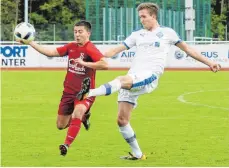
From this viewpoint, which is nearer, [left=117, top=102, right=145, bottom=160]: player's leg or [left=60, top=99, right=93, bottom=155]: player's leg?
[left=60, top=99, right=93, bottom=155]: player's leg

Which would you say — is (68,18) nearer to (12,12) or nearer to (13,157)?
(12,12)

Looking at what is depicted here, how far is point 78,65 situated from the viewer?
44.2ft

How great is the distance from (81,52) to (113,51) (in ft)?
2.18

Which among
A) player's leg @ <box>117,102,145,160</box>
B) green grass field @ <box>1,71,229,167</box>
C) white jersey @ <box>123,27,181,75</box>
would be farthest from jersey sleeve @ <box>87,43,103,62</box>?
green grass field @ <box>1,71,229,167</box>

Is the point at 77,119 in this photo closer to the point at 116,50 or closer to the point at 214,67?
the point at 116,50

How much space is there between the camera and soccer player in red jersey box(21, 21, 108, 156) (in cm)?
1295

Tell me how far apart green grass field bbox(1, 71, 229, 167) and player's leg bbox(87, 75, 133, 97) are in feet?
4.09

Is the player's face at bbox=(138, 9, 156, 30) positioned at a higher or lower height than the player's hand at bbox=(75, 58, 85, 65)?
higher

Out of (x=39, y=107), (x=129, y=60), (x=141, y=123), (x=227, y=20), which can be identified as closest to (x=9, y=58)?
(x=129, y=60)

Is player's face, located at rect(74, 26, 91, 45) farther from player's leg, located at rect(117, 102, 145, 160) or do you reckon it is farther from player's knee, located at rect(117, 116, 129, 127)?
player's knee, located at rect(117, 116, 129, 127)

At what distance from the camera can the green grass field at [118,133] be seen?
1341 centimetres

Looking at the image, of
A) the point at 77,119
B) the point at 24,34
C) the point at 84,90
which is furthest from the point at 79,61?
the point at 24,34

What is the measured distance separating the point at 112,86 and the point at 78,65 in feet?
5.71

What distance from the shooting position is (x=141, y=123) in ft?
Answer: 65.2
